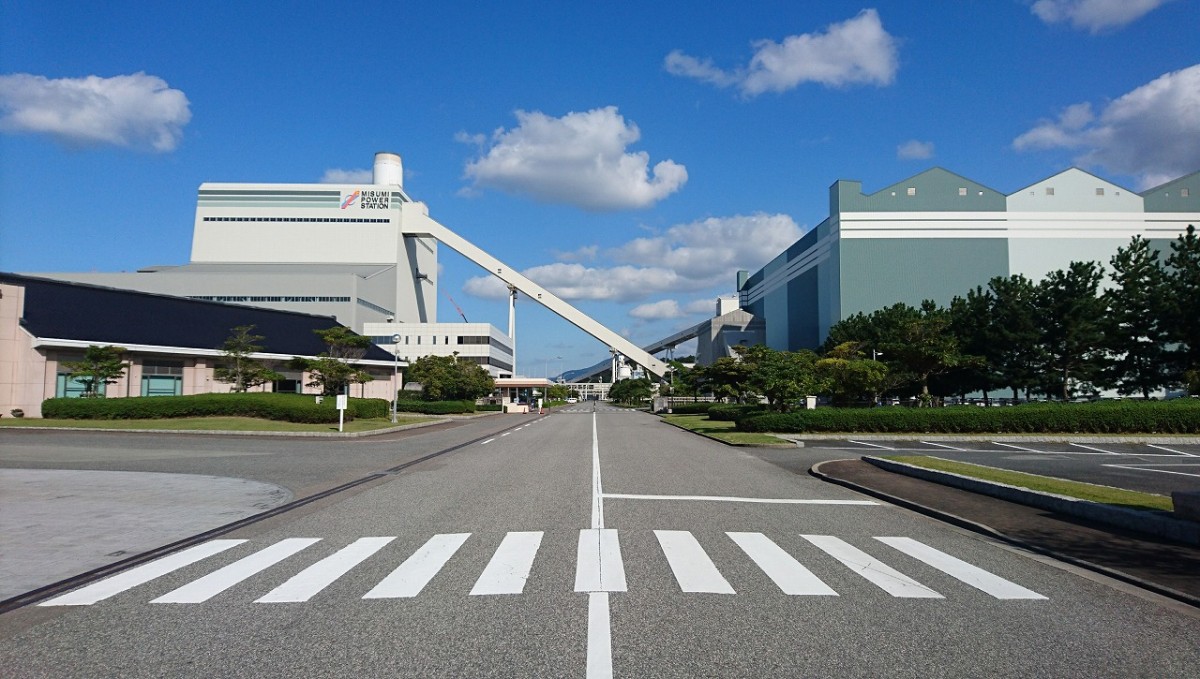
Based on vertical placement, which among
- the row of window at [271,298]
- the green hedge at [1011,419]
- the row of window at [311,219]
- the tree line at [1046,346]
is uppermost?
the row of window at [311,219]

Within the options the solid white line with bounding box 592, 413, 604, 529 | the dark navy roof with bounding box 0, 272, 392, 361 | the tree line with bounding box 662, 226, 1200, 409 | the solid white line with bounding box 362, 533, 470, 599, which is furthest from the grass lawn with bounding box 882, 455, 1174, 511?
the dark navy roof with bounding box 0, 272, 392, 361

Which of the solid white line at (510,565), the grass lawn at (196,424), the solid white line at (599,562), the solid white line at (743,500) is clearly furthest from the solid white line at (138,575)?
the grass lawn at (196,424)

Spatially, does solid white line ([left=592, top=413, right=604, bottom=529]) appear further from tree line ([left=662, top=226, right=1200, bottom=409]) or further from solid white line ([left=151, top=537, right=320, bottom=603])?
tree line ([left=662, top=226, right=1200, bottom=409])

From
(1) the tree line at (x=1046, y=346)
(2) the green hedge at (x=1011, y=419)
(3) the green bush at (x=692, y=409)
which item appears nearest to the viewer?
(2) the green hedge at (x=1011, y=419)

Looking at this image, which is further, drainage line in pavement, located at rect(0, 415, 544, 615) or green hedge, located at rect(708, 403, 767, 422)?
green hedge, located at rect(708, 403, 767, 422)

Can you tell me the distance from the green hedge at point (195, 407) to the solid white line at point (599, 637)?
30.2 metres

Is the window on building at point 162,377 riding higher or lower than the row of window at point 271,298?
lower

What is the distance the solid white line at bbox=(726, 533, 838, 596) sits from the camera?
22.2 ft

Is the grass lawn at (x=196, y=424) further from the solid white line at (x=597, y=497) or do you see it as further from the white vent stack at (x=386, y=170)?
the white vent stack at (x=386, y=170)

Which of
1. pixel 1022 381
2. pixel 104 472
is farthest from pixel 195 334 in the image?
pixel 1022 381

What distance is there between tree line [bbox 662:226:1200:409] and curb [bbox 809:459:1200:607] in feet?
70.0

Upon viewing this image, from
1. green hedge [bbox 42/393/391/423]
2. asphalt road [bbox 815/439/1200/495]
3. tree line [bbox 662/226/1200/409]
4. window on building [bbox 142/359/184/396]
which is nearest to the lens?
asphalt road [bbox 815/439/1200/495]

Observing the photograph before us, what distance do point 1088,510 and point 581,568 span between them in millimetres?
7654

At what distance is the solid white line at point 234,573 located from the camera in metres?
6.56
